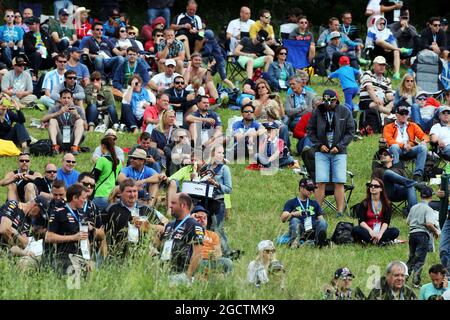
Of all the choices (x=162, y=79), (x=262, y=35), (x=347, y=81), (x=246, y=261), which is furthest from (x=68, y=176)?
(x=262, y=35)

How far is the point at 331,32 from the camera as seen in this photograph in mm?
31359

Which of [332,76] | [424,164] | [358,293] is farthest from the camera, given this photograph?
[332,76]

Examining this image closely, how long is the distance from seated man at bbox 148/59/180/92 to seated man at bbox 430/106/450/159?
539 centimetres

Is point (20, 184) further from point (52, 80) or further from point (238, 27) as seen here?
point (238, 27)

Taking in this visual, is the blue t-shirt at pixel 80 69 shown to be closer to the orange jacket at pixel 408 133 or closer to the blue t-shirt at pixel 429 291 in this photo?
the orange jacket at pixel 408 133

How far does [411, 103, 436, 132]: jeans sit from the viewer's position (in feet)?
85.1

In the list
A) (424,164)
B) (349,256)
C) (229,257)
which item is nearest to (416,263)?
(349,256)

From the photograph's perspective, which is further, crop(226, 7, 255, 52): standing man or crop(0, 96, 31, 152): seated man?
crop(226, 7, 255, 52): standing man

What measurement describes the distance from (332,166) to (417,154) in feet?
5.90

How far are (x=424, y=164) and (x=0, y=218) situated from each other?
7661 millimetres

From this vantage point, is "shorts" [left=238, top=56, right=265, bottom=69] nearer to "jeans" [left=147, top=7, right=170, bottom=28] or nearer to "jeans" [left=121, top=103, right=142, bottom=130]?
"jeans" [left=147, top=7, right=170, bottom=28]

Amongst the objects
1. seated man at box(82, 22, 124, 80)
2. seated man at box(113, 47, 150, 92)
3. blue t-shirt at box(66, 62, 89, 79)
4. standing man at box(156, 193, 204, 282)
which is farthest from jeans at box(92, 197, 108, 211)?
seated man at box(82, 22, 124, 80)
